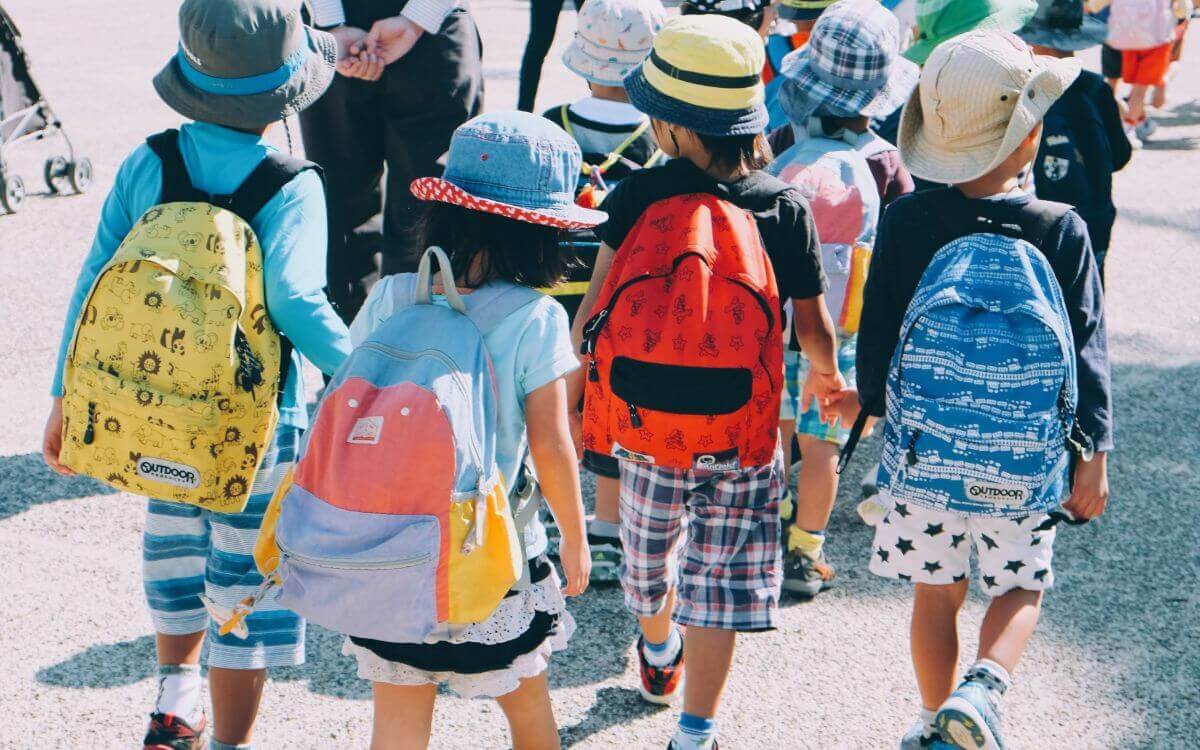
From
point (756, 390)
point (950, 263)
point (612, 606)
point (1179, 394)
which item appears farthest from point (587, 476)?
point (1179, 394)

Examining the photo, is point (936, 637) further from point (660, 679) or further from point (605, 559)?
point (605, 559)

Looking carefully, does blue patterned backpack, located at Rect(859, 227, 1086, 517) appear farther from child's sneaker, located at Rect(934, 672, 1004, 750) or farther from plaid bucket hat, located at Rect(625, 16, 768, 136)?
A: plaid bucket hat, located at Rect(625, 16, 768, 136)

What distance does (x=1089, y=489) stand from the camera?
273 centimetres

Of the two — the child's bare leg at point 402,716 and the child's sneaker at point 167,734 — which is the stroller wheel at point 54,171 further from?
the child's bare leg at point 402,716

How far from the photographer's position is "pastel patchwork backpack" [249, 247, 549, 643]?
7.17 ft

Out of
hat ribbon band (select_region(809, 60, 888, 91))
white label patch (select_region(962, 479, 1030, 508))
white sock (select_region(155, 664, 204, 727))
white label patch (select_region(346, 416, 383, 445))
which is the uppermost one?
hat ribbon band (select_region(809, 60, 888, 91))

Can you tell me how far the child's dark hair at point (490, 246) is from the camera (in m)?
2.41

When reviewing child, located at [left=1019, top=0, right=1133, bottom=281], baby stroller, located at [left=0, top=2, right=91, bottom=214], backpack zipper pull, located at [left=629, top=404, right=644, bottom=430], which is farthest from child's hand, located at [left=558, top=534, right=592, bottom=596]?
baby stroller, located at [left=0, top=2, right=91, bottom=214]

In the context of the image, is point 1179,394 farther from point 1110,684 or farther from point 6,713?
point 6,713

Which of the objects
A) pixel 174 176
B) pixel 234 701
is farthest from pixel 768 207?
pixel 234 701

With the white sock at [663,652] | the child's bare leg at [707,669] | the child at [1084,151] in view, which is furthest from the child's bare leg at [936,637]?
the child at [1084,151]

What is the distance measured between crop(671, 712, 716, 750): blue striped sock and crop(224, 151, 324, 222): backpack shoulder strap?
1498mm

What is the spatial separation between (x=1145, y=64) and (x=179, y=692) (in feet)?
28.8

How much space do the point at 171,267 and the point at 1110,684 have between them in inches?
101
